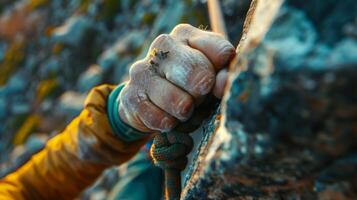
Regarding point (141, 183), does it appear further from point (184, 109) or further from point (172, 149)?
point (184, 109)

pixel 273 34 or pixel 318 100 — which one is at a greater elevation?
pixel 273 34

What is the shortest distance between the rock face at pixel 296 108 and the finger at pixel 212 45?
50 centimetres

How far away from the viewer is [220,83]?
1905 millimetres

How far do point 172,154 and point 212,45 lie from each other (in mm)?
587

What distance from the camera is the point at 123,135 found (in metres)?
3.48

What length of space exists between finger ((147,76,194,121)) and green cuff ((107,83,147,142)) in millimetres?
1172

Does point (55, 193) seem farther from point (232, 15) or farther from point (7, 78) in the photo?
point (7, 78)

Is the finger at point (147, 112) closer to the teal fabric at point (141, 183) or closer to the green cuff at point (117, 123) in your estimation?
the green cuff at point (117, 123)

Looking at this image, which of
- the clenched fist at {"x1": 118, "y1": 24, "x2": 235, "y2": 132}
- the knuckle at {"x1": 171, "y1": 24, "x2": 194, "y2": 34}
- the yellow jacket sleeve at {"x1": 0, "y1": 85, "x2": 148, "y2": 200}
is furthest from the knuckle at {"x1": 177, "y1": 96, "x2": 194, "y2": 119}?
the yellow jacket sleeve at {"x1": 0, "y1": 85, "x2": 148, "y2": 200}

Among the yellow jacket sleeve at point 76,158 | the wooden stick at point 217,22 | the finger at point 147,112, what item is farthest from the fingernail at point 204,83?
the yellow jacket sleeve at point 76,158

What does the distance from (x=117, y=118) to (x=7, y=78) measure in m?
12.0

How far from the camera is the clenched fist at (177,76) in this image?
196cm

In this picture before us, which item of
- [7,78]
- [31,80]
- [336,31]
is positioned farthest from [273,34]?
[7,78]

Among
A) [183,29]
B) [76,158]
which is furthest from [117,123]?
[183,29]
